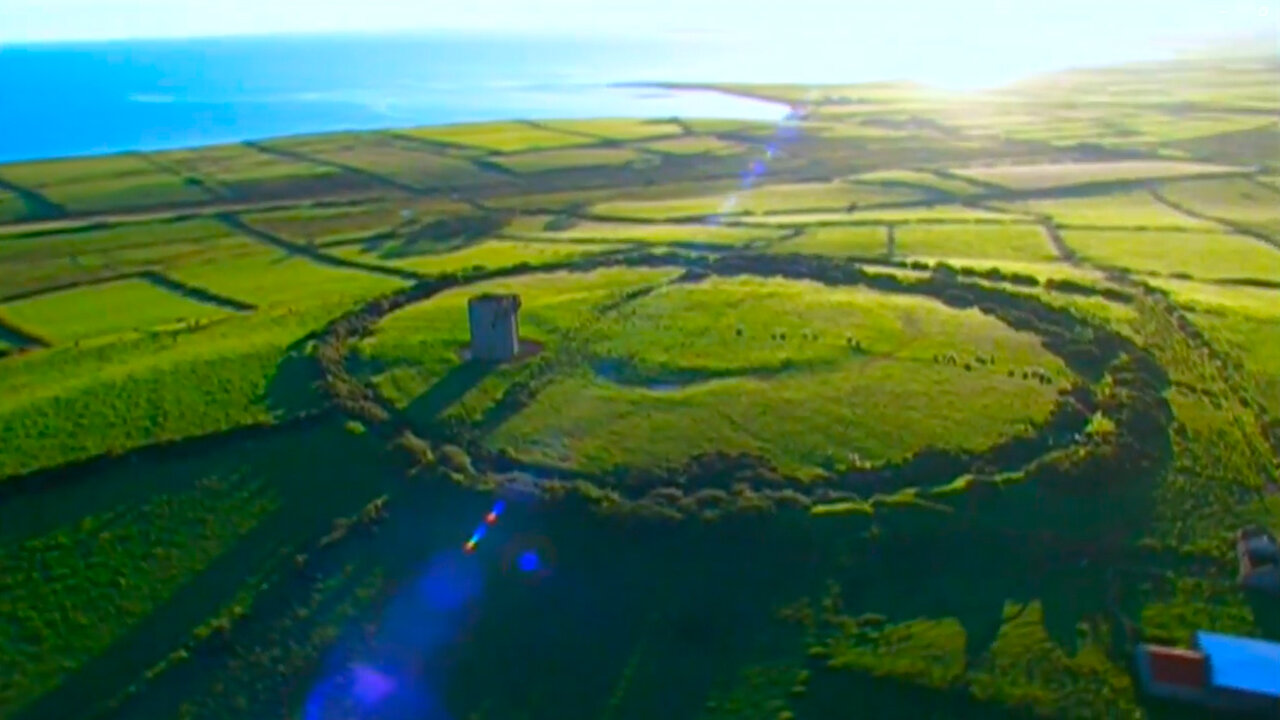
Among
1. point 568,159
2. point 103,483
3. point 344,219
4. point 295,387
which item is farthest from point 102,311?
point 568,159

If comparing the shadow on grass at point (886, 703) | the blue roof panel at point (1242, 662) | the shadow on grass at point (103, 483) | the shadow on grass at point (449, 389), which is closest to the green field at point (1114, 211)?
the shadow on grass at point (449, 389)

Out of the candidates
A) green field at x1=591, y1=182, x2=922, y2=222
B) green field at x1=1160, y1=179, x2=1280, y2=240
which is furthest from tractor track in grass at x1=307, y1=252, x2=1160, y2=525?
green field at x1=1160, y1=179, x2=1280, y2=240

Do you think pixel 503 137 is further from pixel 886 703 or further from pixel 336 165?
pixel 886 703

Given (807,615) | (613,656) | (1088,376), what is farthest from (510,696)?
(1088,376)

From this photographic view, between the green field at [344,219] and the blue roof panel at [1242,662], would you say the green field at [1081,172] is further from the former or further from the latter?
the blue roof panel at [1242,662]

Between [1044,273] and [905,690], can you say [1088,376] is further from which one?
[905,690]

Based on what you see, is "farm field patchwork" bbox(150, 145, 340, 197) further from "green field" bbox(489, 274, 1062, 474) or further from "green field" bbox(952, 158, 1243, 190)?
"green field" bbox(489, 274, 1062, 474)

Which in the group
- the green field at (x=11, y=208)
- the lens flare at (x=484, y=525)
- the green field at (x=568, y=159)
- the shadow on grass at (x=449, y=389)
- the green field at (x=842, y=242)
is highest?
the green field at (x=568, y=159)

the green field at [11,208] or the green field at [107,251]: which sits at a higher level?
the green field at [11,208]
